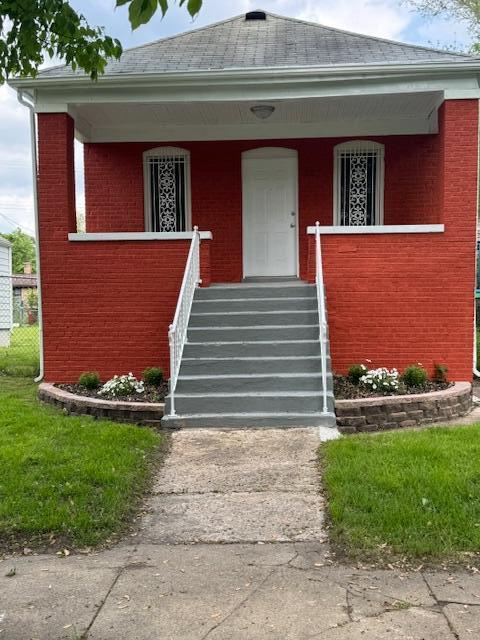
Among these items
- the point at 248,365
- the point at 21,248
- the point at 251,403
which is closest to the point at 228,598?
the point at 251,403

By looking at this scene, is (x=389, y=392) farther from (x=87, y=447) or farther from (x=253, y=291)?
(x=87, y=447)

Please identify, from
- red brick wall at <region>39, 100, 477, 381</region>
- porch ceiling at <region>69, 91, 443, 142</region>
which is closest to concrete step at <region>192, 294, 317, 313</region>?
red brick wall at <region>39, 100, 477, 381</region>

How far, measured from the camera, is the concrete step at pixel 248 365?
7.07m

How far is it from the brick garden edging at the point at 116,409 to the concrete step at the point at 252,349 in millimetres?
845

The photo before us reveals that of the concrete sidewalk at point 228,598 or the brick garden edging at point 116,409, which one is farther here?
the brick garden edging at point 116,409

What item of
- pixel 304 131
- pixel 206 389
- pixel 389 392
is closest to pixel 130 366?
pixel 206 389

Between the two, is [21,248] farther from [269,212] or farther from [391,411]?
[391,411]

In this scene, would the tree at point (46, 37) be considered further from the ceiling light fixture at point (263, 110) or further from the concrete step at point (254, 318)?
the ceiling light fixture at point (263, 110)

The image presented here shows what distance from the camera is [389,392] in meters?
7.25

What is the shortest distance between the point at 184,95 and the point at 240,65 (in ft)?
2.91

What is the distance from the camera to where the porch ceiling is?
28.7 feet

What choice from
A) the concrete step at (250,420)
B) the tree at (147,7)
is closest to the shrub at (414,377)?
the concrete step at (250,420)

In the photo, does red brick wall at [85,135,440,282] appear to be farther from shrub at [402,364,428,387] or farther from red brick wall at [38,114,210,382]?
shrub at [402,364,428,387]

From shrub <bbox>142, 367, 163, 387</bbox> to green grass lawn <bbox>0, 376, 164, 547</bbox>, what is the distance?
1240mm
